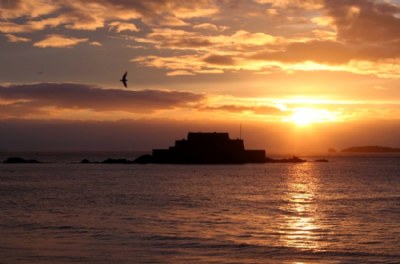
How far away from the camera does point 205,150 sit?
178 meters

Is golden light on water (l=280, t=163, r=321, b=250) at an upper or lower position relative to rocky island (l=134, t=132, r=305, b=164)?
lower

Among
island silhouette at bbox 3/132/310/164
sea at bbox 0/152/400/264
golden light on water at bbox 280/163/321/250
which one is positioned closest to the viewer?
sea at bbox 0/152/400/264

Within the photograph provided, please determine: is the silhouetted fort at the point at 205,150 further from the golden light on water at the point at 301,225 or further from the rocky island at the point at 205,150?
the golden light on water at the point at 301,225

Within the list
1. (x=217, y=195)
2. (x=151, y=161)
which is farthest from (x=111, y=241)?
(x=151, y=161)

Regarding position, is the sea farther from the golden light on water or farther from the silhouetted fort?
the silhouetted fort

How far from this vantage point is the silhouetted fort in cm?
17462

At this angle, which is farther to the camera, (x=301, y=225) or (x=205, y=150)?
(x=205, y=150)

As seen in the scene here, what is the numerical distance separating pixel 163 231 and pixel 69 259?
919 cm

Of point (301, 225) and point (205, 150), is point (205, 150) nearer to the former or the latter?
point (205, 150)

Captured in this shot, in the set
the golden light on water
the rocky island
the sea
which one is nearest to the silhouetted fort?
the rocky island

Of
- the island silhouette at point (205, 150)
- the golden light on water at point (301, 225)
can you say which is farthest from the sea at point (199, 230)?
the island silhouette at point (205, 150)

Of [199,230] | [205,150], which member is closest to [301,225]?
[199,230]

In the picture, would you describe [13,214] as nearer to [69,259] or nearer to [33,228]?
[33,228]

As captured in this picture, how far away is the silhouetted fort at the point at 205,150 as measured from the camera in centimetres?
17462
